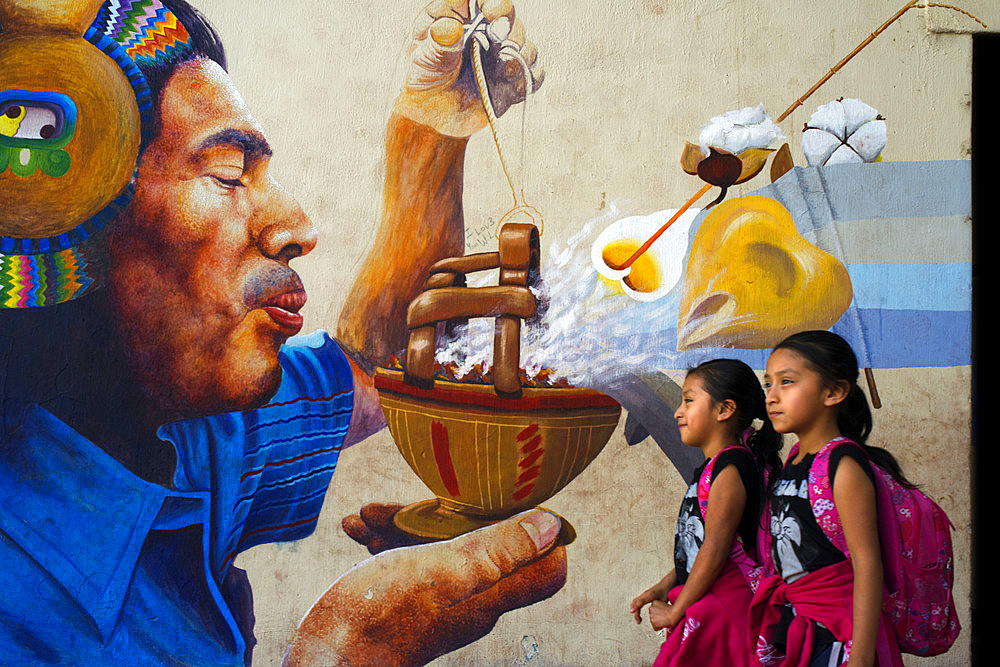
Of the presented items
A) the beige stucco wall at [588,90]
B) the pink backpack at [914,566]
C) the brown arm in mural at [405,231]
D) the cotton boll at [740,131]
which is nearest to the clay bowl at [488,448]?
the beige stucco wall at [588,90]

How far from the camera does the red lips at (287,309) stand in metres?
3.55

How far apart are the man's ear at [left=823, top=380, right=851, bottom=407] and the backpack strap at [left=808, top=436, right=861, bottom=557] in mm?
101

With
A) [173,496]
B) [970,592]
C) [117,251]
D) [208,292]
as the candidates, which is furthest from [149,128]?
[970,592]

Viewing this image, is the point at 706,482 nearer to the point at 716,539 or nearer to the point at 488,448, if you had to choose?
the point at 716,539

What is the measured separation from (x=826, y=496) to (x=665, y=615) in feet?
2.16

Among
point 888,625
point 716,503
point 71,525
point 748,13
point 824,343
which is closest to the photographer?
point 888,625

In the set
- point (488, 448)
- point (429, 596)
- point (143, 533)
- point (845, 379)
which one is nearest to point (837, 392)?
point (845, 379)

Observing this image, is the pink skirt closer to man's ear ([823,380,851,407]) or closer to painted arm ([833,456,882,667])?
painted arm ([833,456,882,667])

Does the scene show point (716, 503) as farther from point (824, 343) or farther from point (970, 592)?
point (970, 592)

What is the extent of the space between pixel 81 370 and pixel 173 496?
707mm

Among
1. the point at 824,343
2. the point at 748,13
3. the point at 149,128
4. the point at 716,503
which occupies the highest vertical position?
the point at 748,13

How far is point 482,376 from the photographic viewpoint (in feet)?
11.5

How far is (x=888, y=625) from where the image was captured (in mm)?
1910

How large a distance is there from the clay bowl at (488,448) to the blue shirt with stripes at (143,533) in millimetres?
495
